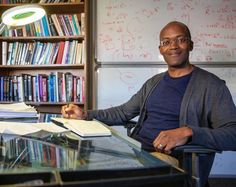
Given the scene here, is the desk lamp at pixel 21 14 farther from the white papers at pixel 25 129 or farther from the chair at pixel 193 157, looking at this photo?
the chair at pixel 193 157

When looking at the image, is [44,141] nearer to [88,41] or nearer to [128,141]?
[128,141]

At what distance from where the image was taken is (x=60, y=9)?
9.20ft

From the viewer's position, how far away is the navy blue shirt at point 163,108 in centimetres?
161

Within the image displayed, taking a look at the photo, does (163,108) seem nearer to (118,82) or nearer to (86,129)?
(86,129)

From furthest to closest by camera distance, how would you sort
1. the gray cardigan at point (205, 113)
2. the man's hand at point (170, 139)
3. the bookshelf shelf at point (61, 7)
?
1. the bookshelf shelf at point (61, 7)
2. the gray cardigan at point (205, 113)
3. the man's hand at point (170, 139)

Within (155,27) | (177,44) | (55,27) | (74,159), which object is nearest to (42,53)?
(55,27)

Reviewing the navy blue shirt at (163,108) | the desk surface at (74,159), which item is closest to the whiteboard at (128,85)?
the navy blue shirt at (163,108)

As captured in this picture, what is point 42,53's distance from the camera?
2.73 m

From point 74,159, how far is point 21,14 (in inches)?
40.4

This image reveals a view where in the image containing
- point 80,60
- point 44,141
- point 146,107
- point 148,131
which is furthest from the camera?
point 80,60

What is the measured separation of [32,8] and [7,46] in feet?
4.65

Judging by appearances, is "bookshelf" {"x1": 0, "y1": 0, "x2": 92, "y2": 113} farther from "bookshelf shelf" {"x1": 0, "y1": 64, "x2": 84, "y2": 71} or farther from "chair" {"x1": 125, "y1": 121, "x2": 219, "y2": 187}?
"chair" {"x1": 125, "y1": 121, "x2": 219, "y2": 187}

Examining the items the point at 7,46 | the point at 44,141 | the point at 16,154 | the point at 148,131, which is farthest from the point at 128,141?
the point at 7,46

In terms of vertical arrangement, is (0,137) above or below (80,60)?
below
